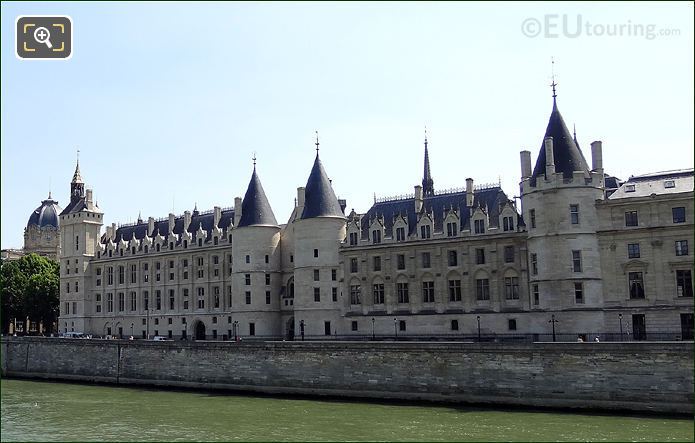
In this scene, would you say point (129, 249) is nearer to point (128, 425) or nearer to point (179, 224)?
point (179, 224)

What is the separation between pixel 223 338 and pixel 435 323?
2395cm

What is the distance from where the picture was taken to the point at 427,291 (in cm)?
5600

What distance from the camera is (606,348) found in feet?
121

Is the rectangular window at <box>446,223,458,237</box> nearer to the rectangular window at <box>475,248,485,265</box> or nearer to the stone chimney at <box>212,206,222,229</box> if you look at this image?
the rectangular window at <box>475,248,485,265</box>

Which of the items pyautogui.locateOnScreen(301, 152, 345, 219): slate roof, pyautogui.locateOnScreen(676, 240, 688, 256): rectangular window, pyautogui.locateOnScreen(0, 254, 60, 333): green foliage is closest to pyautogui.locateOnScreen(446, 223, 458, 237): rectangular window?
pyautogui.locateOnScreen(301, 152, 345, 219): slate roof

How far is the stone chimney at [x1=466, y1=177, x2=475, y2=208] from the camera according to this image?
186ft

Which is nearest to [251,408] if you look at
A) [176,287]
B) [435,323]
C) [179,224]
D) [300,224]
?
[435,323]

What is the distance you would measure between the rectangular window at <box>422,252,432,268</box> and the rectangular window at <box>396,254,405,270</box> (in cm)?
179

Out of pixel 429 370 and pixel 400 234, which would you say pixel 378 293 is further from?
pixel 429 370

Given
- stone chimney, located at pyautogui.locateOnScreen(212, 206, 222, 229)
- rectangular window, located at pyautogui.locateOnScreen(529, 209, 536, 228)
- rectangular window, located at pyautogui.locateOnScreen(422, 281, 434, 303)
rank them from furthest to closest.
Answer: stone chimney, located at pyautogui.locateOnScreen(212, 206, 222, 229) → rectangular window, located at pyautogui.locateOnScreen(422, 281, 434, 303) → rectangular window, located at pyautogui.locateOnScreen(529, 209, 536, 228)

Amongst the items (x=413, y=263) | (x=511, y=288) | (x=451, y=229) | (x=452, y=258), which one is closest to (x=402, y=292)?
(x=413, y=263)

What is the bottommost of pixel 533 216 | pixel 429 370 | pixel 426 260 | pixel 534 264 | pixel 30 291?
pixel 429 370

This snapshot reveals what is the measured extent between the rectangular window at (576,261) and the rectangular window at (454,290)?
34.5 feet

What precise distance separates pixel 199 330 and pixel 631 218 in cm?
4567
